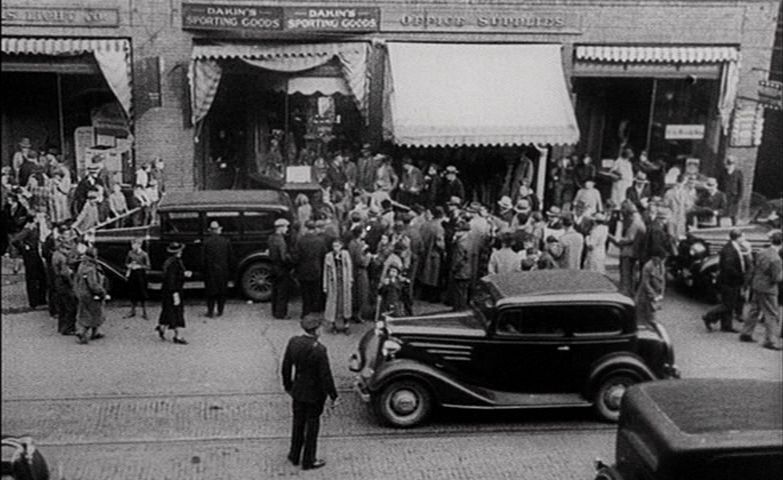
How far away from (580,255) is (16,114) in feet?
41.6

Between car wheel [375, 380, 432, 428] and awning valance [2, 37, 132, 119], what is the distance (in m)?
10.4

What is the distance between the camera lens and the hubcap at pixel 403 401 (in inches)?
420

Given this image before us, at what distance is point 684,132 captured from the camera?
20.9 metres

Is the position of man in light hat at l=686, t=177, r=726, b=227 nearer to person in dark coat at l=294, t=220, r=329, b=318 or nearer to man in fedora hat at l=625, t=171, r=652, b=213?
man in fedora hat at l=625, t=171, r=652, b=213

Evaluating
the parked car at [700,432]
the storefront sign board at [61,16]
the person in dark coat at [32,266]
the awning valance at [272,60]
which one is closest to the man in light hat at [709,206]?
the awning valance at [272,60]

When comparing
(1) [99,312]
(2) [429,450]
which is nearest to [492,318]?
(2) [429,450]

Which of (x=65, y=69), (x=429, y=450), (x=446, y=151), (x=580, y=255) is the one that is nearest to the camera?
(x=429, y=450)

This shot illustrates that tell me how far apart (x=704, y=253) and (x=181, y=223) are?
8.66 m

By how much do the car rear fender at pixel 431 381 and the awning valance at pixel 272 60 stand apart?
9.47 m

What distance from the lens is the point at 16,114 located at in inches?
787

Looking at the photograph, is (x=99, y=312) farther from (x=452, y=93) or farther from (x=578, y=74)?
(x=578, y=74)

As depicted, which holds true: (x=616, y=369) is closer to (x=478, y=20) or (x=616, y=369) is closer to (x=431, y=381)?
(x=431, y=381)

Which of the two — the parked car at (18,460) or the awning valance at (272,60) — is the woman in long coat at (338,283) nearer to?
the parked car at (18,460)

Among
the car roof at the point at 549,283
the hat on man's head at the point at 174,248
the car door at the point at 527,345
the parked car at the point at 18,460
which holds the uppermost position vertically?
the car roof at the point at 549,283
